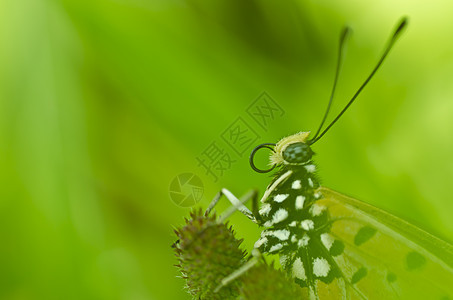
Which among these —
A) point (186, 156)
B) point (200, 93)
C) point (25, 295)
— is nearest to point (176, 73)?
point (200, 93)

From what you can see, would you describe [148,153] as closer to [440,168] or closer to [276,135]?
[276,135]

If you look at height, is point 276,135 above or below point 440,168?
above

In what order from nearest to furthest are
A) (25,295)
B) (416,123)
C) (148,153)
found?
1. (25,295)
2. (148,153)
3. (416,123)

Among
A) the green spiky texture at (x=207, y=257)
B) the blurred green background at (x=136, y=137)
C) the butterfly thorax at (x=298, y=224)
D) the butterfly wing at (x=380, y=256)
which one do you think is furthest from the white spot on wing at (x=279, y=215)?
the blurred green background at (x=136, y=137)

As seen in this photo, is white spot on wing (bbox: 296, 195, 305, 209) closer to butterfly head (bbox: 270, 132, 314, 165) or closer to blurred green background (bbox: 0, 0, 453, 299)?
butterfly head (bbox: 270, 132, 314, 165)

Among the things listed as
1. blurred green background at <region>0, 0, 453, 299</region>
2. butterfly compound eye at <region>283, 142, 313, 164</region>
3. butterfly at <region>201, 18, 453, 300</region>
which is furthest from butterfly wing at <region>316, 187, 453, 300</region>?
blurred green background at <region>0, 0, 453, 299</region>

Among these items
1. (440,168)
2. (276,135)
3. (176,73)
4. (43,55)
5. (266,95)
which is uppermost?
(43,55)

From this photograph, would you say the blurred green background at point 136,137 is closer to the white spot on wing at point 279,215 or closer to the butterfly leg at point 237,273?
the white spot on wing at point 279,215
